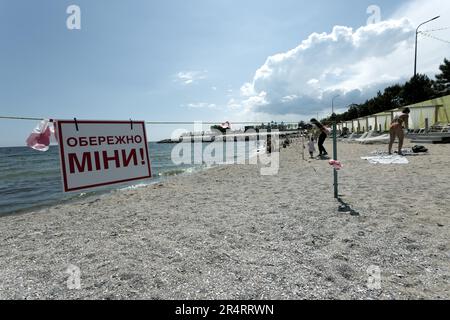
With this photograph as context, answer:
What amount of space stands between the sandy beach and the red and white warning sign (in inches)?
45.4

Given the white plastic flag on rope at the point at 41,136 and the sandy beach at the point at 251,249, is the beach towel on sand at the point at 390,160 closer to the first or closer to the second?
the sandy beach at the point at 251,249

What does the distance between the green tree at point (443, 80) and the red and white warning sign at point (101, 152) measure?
176 ft

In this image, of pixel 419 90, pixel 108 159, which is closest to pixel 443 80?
pixel 419 90

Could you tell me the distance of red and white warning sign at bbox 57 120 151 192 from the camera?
2.67 m

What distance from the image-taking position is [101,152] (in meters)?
2.91

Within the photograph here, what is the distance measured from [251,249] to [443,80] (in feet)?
180

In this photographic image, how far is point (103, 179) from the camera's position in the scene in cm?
290

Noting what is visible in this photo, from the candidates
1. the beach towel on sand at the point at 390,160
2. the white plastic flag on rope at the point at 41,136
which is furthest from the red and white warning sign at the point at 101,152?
the beach towel on sand at the point at 390,160

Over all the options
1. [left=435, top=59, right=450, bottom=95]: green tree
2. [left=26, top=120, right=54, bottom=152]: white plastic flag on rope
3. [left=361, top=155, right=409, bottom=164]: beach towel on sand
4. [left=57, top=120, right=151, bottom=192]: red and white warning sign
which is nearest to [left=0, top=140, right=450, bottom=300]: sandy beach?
[left=57, top=120, right=151, bottom=192]: red and white warning sign

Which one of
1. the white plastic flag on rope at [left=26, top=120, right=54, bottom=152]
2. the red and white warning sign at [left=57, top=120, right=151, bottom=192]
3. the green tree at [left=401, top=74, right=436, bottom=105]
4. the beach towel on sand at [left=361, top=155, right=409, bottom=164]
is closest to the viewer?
the red and white warning sign at [left=57, top=120, right=151, bottom=192]

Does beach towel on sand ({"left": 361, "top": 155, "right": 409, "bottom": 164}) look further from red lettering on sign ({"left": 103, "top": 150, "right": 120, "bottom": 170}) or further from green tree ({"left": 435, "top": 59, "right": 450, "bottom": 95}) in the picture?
green tree ({"left": 435, "top": 59, "right": 450, "bottom": 95})

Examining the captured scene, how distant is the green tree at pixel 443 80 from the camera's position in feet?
133

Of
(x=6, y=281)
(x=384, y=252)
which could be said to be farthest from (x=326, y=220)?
(x=6, y=281)
